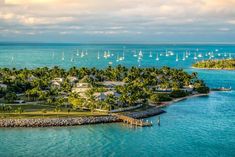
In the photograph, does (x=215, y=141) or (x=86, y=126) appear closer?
(x=215, y=141)

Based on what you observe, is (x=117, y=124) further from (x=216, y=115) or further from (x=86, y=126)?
(x=216, y=115)

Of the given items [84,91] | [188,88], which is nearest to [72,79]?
[84,91]

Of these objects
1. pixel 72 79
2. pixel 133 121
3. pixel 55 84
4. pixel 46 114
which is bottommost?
pixel 133 121

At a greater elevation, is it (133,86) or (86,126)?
(133,86)

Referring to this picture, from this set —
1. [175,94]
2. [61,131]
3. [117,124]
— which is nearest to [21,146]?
[61,131]

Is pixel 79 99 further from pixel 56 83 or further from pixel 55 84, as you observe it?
pixel 56 83

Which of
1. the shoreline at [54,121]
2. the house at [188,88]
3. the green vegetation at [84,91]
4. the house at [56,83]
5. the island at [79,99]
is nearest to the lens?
the shoreline at [54,121]

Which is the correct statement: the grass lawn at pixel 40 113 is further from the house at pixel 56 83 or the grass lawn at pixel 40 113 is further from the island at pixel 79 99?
the house at pixel 56 83

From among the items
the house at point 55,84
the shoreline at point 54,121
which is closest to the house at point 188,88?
the house at point 55,84
